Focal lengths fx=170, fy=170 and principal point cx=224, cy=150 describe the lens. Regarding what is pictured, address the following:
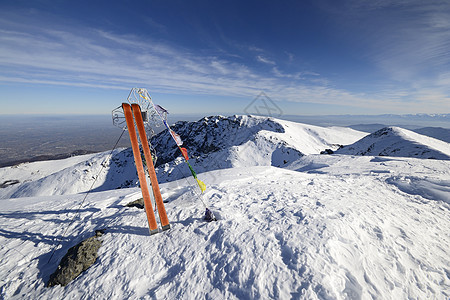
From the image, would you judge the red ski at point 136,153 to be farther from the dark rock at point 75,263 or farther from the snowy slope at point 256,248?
the dark rock at point 75,263

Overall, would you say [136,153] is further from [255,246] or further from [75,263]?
[255,246]

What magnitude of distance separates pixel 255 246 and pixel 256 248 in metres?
0.09

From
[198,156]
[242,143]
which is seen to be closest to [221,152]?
[242,143]

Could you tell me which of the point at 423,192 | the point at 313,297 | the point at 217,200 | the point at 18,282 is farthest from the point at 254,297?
the point at 423,192

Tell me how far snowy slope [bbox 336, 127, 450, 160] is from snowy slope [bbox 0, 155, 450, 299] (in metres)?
27.2

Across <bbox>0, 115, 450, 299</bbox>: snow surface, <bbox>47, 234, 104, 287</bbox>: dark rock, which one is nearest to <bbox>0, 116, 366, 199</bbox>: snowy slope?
<bbox>0, 115, 450, 299</bbox>: snow surface

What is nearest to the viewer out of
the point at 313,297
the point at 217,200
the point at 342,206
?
the point at 313,297

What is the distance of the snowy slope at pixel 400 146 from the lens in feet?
96.0

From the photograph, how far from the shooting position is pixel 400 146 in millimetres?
35312

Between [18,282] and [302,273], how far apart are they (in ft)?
33.7

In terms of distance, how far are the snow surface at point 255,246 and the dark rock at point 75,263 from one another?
0.25 metres

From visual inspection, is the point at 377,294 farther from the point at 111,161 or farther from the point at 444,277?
the point at 111,161

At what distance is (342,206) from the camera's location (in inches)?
345

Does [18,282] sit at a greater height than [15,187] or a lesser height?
greater
